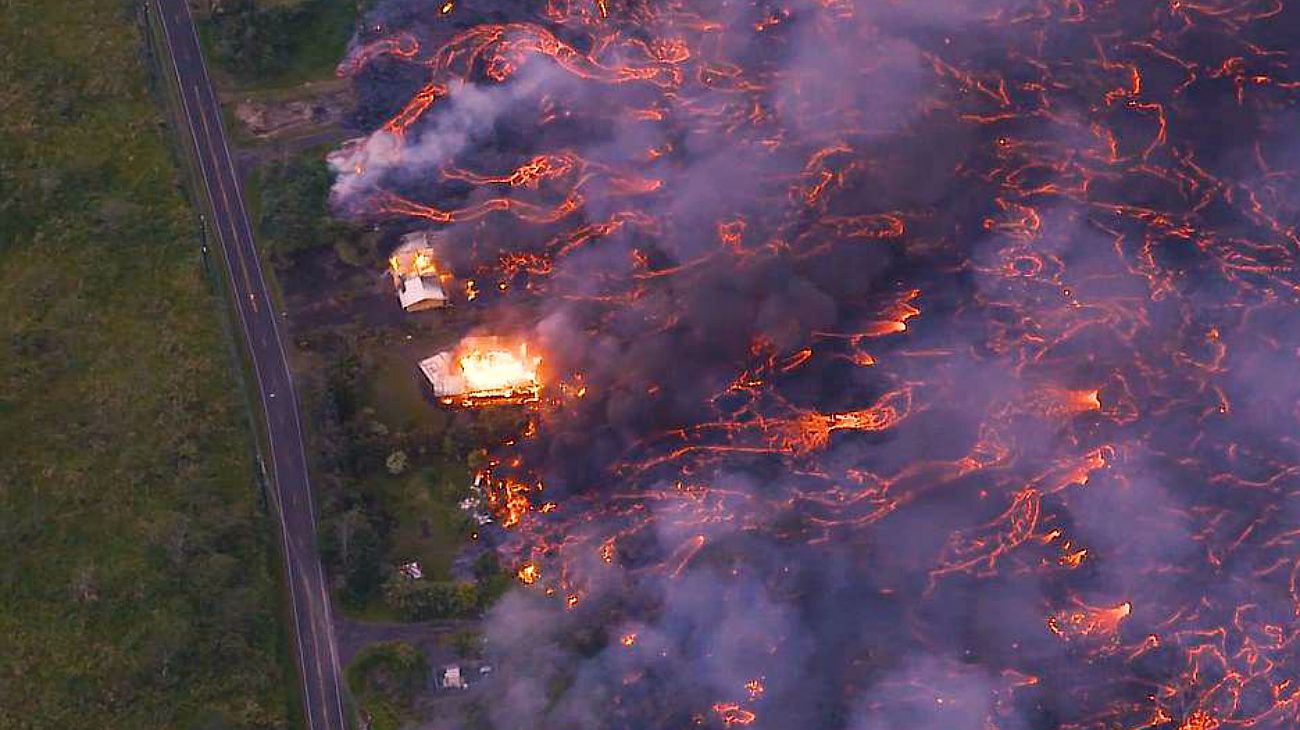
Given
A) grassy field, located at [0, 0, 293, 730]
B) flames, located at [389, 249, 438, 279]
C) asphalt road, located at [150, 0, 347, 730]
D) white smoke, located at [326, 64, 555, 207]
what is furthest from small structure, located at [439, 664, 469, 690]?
white smoke, located at [326, 64, 555, 207]

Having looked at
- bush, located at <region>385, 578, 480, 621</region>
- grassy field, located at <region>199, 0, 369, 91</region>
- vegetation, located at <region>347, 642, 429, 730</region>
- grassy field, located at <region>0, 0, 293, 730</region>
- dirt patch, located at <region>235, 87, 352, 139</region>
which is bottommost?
vegetation, located at <region>347, 642, 429, 730</region>

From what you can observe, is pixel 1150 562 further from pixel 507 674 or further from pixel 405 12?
pixel 405 12

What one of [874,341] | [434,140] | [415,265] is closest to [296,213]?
[415,265]

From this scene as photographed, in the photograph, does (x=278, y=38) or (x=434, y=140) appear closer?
(x=434, y=140)

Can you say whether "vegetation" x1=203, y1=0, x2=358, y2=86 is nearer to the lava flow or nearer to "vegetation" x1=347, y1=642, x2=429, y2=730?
the lava flow

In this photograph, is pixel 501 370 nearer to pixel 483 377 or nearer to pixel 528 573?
pixel 483 377

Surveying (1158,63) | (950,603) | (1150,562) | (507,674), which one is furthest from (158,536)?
(1158,63)
